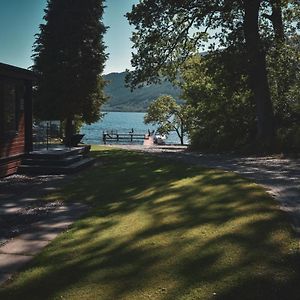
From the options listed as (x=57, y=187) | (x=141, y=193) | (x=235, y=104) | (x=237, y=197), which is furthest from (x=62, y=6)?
(x=237, y=197)

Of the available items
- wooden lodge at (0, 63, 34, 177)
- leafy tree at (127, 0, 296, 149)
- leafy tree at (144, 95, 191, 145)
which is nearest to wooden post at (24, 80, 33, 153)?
wooden lodge at (0, 63, 34, 177)

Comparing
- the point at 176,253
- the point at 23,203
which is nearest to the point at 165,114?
the point at 23,203

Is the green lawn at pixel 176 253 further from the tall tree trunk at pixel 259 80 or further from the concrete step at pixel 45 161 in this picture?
the tall tree trunk at pixel 259 80

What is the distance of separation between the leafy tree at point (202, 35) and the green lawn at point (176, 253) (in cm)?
1131

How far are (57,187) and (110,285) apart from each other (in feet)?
24.1

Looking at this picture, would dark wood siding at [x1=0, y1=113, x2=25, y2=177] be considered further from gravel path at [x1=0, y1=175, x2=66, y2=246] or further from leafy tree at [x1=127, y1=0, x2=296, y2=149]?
leafy tree at [x1=127, y1=0, x2=296, y2=149]

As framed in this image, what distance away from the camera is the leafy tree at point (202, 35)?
18766 millimetres

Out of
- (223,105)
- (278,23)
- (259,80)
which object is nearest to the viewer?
(259,80)

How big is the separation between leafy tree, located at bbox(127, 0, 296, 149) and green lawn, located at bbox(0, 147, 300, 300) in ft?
37.1

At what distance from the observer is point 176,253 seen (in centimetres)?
505

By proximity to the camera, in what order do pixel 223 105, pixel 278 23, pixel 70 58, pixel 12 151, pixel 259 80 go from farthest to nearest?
pixel 70 58 → pixel 223 105 → pixel 278 23 → pixel 259 80 → pixel 12 151

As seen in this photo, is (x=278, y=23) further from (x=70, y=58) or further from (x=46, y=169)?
(x=46, y=169)

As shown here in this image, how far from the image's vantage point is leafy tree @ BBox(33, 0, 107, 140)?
79.2 feet

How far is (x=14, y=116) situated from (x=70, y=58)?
10638mm
